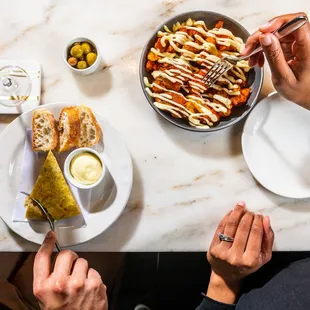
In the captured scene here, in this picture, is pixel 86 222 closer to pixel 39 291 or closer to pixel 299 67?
pixel 39 291

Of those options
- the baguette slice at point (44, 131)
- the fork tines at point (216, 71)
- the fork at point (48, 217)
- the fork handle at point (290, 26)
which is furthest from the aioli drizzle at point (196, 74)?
the fork at point (48, 217)

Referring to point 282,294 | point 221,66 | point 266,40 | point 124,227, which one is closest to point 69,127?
point 124,227

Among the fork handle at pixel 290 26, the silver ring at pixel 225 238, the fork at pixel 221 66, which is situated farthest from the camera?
the silver ring at pixel 225 238

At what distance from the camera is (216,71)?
49.4 inches

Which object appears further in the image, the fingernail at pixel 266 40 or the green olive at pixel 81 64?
the green olive at pixel 81 64

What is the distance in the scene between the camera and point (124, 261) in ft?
5.48

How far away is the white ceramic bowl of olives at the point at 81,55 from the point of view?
132cm

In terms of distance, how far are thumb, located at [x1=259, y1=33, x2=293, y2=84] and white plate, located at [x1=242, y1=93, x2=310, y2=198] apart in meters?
0.19

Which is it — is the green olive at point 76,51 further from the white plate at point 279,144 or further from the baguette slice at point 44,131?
the white plate at point 279,144

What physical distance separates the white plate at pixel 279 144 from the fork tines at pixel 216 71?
0.46ft

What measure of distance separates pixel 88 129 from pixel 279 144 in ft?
1.67

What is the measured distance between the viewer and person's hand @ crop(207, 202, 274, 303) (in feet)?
4.18

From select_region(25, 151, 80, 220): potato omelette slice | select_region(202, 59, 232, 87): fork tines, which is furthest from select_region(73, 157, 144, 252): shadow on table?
select_region(202, 59, 232, 87): fork tines

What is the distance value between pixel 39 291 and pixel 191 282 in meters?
0.64
